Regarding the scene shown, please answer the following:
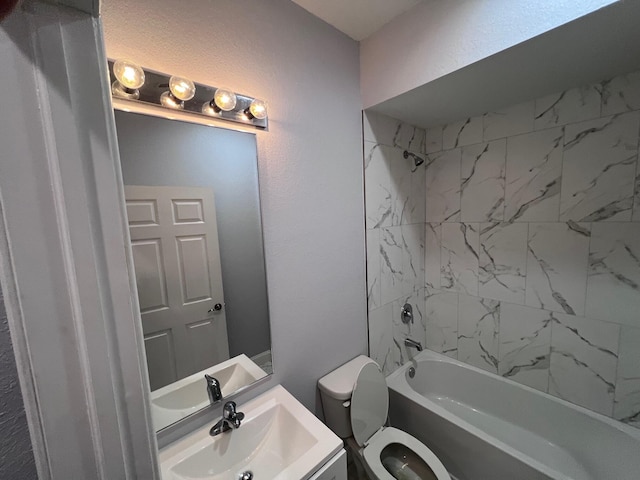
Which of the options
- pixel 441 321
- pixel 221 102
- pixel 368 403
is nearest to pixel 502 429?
pixel 441 321

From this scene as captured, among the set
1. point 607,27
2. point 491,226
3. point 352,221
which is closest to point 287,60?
point 352,221

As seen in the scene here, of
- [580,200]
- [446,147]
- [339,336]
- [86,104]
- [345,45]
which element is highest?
[345,45]

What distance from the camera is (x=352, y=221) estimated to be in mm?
1536

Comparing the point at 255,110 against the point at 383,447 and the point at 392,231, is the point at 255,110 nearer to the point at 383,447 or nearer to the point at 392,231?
the point at 392,231

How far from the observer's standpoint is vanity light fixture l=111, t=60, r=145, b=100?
2.56 ft

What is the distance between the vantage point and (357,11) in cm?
125

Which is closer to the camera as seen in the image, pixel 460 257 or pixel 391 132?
pixel 391 132

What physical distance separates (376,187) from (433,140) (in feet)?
2.50

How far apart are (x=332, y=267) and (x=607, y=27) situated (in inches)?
57.3

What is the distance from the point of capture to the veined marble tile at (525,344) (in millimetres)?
1613

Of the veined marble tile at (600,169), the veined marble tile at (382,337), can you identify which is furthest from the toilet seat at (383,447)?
the veined marble tile at (600,169)

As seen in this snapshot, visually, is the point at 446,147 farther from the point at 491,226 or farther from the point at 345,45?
the point at 345,45

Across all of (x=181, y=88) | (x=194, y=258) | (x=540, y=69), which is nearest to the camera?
(x=181, y=88)

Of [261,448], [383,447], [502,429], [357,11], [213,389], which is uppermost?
[357,11]
